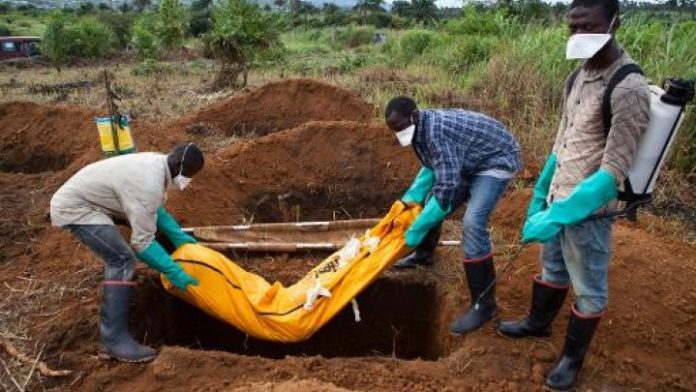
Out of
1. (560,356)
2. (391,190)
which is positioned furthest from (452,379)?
(391,190)

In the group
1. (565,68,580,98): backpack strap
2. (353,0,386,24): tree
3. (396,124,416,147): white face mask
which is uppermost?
(353,0,386,24): tree

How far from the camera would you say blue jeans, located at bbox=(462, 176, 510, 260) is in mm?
3373

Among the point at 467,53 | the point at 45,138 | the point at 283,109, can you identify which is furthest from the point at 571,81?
the point at 467,53

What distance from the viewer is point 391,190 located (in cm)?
609

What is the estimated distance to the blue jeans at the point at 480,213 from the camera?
3.37 metres

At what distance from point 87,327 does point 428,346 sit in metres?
2.48

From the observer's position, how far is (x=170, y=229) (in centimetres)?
391

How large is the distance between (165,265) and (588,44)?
267 cm

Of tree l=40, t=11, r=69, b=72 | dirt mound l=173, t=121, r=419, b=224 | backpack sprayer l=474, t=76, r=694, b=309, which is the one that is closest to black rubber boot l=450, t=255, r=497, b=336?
backpack sprayer l=474, t=76, r=694, b=309

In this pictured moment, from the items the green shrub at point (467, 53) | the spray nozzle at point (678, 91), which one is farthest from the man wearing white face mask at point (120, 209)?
the green shrub at point (467, 53)

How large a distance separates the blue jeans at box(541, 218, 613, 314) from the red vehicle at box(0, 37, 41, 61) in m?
22.8

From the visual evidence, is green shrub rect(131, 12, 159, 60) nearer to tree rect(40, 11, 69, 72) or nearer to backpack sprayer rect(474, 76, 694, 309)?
tree rect(40, 11, 69, 72)

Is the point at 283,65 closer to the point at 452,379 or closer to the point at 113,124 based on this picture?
the point at 113,124

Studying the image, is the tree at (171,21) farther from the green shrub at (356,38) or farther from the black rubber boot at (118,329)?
the green shrub at (356,38)
